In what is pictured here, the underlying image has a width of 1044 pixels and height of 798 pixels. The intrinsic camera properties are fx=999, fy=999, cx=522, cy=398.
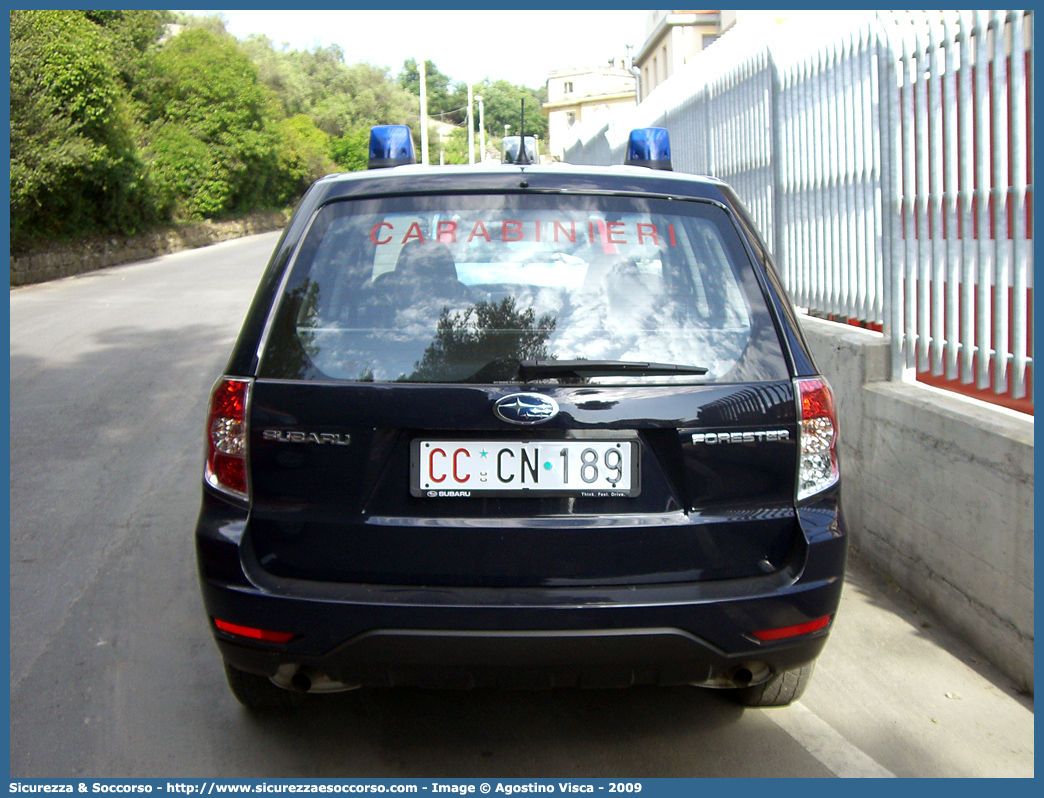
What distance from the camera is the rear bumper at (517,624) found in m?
2.61

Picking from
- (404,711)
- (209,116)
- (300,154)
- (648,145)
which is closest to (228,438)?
(404,711)

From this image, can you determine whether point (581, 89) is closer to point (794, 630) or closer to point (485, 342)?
point (485, 342)

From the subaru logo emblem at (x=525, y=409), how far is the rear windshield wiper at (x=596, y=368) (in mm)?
68

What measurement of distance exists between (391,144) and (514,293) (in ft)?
7.28

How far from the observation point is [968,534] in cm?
396

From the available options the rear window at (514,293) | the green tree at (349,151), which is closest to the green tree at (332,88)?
the green tree at (349,151)

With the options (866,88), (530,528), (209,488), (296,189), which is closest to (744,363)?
(530,528)

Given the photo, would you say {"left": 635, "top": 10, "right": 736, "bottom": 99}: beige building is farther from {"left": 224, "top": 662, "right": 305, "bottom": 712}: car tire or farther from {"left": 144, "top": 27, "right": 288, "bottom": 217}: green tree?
{"left": 224, "top": 662, "right": 305, "bottom": 712}: car tire

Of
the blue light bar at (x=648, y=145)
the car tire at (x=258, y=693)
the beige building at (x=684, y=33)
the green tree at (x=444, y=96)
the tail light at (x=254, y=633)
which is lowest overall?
the car tire at (x=258, y=693)

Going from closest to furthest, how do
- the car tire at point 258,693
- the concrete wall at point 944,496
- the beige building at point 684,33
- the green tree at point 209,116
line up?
the car tire at point 258,693 → the concrete wall at point 944,496 → the green tree at point 209,116 → the beige building at point 684,33

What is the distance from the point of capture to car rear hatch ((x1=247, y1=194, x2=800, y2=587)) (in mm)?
2639

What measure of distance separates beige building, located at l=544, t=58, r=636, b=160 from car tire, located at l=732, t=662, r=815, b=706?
9296 cm

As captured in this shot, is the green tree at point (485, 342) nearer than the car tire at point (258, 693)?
Yes

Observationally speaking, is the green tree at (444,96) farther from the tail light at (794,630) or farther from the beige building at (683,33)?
the tail light at (794,630)
